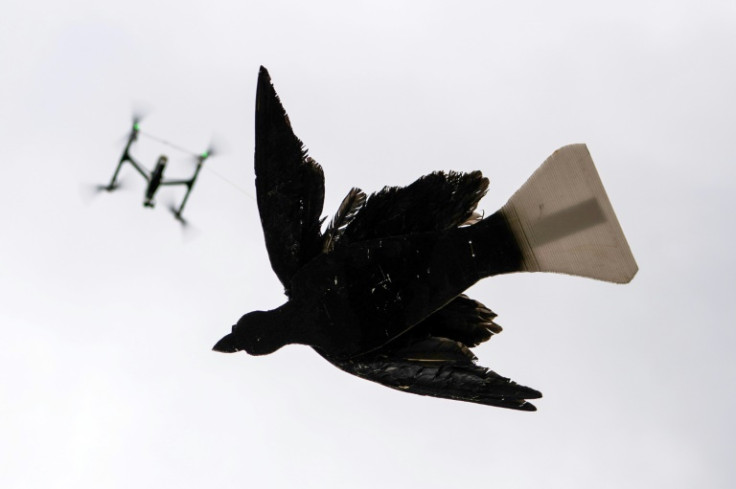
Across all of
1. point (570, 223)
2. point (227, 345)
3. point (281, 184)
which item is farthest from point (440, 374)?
point (281, 184)

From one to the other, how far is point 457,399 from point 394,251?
42.5 inches

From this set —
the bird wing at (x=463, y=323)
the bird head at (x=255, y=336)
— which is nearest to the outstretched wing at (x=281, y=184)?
the bird head at (x=255, y=336)

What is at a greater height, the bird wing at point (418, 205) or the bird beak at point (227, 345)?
the bird wing at point (418, 205)

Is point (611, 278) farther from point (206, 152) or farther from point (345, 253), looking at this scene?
point (206, 152)

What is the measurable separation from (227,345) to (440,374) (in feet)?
4.79

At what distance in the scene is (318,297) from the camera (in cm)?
730

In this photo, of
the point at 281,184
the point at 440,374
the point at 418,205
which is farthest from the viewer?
the point at 418,205

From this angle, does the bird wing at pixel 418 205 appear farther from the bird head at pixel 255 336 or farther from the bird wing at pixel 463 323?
the bird head at pixel 255 336

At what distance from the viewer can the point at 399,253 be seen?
7332 mm

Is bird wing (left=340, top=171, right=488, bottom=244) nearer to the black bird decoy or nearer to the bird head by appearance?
the black bird decoy

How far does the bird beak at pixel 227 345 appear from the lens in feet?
24.2

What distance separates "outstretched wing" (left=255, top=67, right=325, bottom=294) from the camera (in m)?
7.30

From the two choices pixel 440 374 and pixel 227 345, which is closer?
pixel 440 374

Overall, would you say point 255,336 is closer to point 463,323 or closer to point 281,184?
point 281,184
